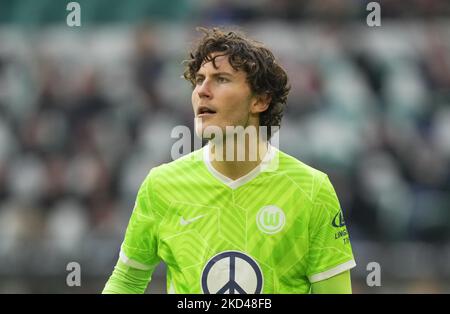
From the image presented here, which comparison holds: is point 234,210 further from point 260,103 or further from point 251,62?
point 251,62

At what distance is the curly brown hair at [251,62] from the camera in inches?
204

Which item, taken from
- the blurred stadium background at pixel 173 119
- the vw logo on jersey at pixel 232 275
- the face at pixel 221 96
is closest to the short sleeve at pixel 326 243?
the vw logo on jersey at pixel 232 275

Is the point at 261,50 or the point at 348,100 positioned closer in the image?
the point at 261,50

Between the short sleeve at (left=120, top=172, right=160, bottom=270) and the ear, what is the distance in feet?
2.27

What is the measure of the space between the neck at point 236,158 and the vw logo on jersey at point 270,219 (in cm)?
25

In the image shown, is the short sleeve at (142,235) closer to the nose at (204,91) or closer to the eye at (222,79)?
the nose at (204,91)

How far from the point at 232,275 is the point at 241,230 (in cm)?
24

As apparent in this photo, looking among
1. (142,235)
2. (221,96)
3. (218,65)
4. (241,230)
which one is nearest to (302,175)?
(241,230)

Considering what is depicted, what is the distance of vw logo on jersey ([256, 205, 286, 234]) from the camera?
4969 millimetres

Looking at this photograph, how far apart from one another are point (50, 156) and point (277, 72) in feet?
21.0

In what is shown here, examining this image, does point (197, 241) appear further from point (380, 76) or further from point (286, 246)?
point (380, 76)

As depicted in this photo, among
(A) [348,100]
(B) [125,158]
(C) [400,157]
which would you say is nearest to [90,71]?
(B) [125,158]

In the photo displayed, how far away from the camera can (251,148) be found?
5.18 metres

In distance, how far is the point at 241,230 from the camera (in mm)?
5000
